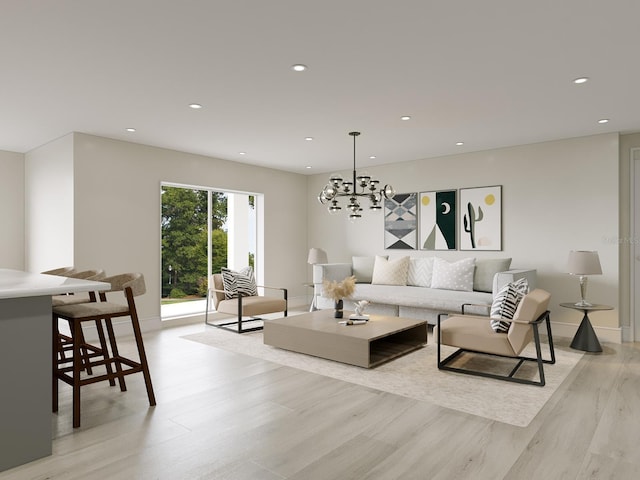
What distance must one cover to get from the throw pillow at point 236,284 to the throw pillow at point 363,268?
1.87m

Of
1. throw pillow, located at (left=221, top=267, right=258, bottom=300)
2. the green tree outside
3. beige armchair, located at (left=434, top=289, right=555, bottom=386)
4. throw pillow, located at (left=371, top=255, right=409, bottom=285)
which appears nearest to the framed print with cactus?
throw pillow, located at (left=371, top=255, right=409, bottom=285)

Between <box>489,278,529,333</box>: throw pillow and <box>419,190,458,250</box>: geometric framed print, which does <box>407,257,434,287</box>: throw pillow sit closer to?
<box>419,190,458,250</box>: geometric framed print

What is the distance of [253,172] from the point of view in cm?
719

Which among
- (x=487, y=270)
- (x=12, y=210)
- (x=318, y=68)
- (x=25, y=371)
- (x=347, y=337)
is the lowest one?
(x=347, y=337)

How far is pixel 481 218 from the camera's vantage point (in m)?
6.05

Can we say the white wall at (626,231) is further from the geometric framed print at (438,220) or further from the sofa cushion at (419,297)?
the geometric framed print at (438,220)

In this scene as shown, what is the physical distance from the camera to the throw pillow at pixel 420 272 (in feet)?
20.6

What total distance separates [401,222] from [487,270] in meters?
1.70

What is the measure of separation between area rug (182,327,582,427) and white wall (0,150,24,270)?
3355 mm

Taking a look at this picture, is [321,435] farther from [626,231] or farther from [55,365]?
[626,231]

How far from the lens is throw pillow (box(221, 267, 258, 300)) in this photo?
586 centimetres

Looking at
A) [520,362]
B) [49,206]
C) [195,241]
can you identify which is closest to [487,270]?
[520,362]

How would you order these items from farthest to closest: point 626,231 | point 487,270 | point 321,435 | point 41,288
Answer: point 487,270, point 626,231, point 321,435, point 41,288

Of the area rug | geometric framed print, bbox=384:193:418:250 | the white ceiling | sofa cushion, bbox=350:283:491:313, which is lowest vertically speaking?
the area rug
